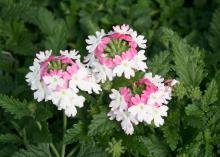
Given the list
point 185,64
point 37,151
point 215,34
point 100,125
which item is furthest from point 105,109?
point 215,34

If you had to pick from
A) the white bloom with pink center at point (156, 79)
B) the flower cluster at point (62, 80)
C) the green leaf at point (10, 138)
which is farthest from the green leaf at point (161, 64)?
the green leaf at point (10, 138)

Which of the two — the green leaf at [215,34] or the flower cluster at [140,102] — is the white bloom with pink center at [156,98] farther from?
the green leaf at [215,34]

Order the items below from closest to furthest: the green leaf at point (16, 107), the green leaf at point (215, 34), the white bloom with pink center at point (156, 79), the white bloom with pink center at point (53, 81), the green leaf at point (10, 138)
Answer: the white bloom with pink center at point (53, 81)
the white bloom with pink center at point (156, 79)
the green leaf at point (16, 107)
the green leaf at point (10, 138)
the green leaf at point (215, 34)

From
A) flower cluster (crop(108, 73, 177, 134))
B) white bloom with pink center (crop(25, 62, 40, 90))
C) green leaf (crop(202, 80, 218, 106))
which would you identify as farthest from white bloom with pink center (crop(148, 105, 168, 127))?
white bloom with pink center (crop(25, 62, 40, 90))

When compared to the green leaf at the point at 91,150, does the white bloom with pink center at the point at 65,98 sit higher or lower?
higher

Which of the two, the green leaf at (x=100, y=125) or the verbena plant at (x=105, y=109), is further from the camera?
the verbena plant at (x=105, y=109)

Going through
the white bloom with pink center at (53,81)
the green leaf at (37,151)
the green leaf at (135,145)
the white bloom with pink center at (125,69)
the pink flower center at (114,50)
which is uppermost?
the pink flower center at (114,50)

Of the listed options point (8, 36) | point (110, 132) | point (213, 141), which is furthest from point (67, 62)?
point (8, 36)
